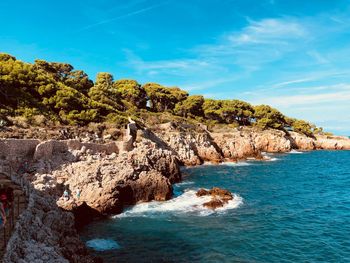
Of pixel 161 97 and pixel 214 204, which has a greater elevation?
pixel 161 97

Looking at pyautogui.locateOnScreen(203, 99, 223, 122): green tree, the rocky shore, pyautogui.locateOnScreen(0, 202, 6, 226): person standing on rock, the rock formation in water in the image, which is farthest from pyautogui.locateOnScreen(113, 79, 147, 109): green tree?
pyautogui.locateOnScreen(0, 202, 6, 226): person standing on rock

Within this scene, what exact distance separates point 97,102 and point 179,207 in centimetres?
3330

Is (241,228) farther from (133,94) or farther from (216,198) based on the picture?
(133,94)

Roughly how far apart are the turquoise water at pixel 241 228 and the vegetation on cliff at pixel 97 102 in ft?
71.8

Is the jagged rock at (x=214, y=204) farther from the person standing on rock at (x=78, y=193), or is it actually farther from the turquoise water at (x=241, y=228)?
the person standing on rock at (x=78, y=193)

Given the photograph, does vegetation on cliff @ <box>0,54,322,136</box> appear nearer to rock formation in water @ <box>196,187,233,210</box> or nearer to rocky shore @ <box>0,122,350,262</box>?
rocky shore @ <box>0,122,350,262</box>

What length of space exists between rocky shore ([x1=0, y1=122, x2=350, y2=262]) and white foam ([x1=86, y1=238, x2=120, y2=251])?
2.39 meters

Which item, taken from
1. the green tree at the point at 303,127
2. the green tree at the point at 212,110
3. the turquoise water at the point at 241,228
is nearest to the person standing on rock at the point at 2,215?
the turquoise water at the point at 241,228

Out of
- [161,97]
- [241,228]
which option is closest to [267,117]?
[161,97]

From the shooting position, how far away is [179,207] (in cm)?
2883

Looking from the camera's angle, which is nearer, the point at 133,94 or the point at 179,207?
the point at 179,207

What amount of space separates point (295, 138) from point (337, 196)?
188 feet

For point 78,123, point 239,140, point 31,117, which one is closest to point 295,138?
point 239,140

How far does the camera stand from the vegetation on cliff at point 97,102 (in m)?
44.6
